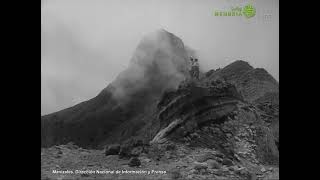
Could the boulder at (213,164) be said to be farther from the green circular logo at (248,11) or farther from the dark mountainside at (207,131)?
the green circular logo at (248,11)

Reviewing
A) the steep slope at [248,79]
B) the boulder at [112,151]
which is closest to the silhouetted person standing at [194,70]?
the steep slope at [248,79]

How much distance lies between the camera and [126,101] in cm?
4216

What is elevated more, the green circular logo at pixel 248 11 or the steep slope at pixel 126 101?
the green circular logo at pixel 248 11

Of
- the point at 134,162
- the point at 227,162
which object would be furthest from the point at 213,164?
the point at 134,162

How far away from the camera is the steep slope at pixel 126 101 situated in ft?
121

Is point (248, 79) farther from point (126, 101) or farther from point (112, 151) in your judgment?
point (112, 151)

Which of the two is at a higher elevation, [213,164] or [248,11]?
[248,11]

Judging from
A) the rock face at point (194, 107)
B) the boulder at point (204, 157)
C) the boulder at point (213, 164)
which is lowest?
the boulder at point (213, 164)

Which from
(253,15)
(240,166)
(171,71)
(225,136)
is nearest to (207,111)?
(225,136)

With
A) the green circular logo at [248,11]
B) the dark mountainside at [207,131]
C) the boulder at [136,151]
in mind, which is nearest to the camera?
the dark mountainside at [207,131]

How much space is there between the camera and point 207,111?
24.7 meters

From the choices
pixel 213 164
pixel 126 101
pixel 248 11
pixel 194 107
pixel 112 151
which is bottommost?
pixel 213 164
